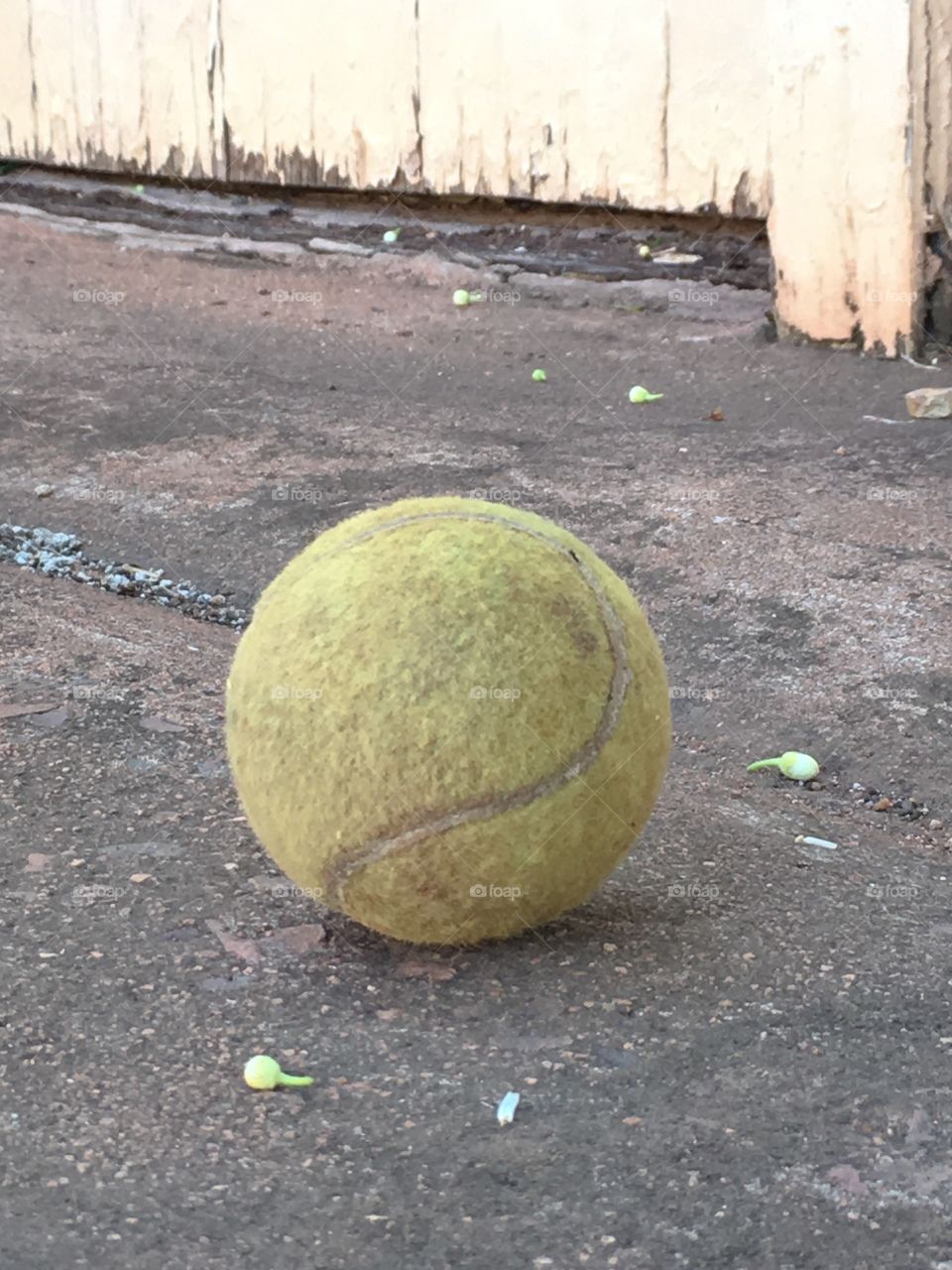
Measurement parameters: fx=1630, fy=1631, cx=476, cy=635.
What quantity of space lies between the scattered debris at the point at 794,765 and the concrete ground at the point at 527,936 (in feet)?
0.09

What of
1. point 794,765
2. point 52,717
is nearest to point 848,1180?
point 794,765

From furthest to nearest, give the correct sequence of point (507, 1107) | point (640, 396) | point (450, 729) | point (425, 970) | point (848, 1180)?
point (640, 396) < point (425, 970) < point (450, 729) < point (507, 1107) < point (848, 1180)

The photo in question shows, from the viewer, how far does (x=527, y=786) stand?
2.37 meters

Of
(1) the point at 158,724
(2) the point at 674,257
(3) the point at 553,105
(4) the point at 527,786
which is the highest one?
(3) the point at 553,105

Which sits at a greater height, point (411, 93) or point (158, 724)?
point (411, 93)

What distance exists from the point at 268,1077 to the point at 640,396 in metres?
4.15

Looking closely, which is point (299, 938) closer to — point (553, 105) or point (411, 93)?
point (553, 105)

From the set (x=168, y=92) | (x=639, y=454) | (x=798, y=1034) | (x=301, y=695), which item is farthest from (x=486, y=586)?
(x=168, y=92)

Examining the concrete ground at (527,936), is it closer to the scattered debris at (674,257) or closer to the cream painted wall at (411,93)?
the scattered debris at (674,257)

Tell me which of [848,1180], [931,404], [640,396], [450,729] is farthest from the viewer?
[640,396]

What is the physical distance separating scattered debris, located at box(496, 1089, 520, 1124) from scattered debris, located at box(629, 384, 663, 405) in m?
4.09

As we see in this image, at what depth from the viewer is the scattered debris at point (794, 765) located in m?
3.48

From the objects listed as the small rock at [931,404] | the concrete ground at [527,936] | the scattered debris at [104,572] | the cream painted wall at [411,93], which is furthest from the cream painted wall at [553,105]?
the scattered debris at [104,572]

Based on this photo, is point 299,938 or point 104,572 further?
point 104,572
